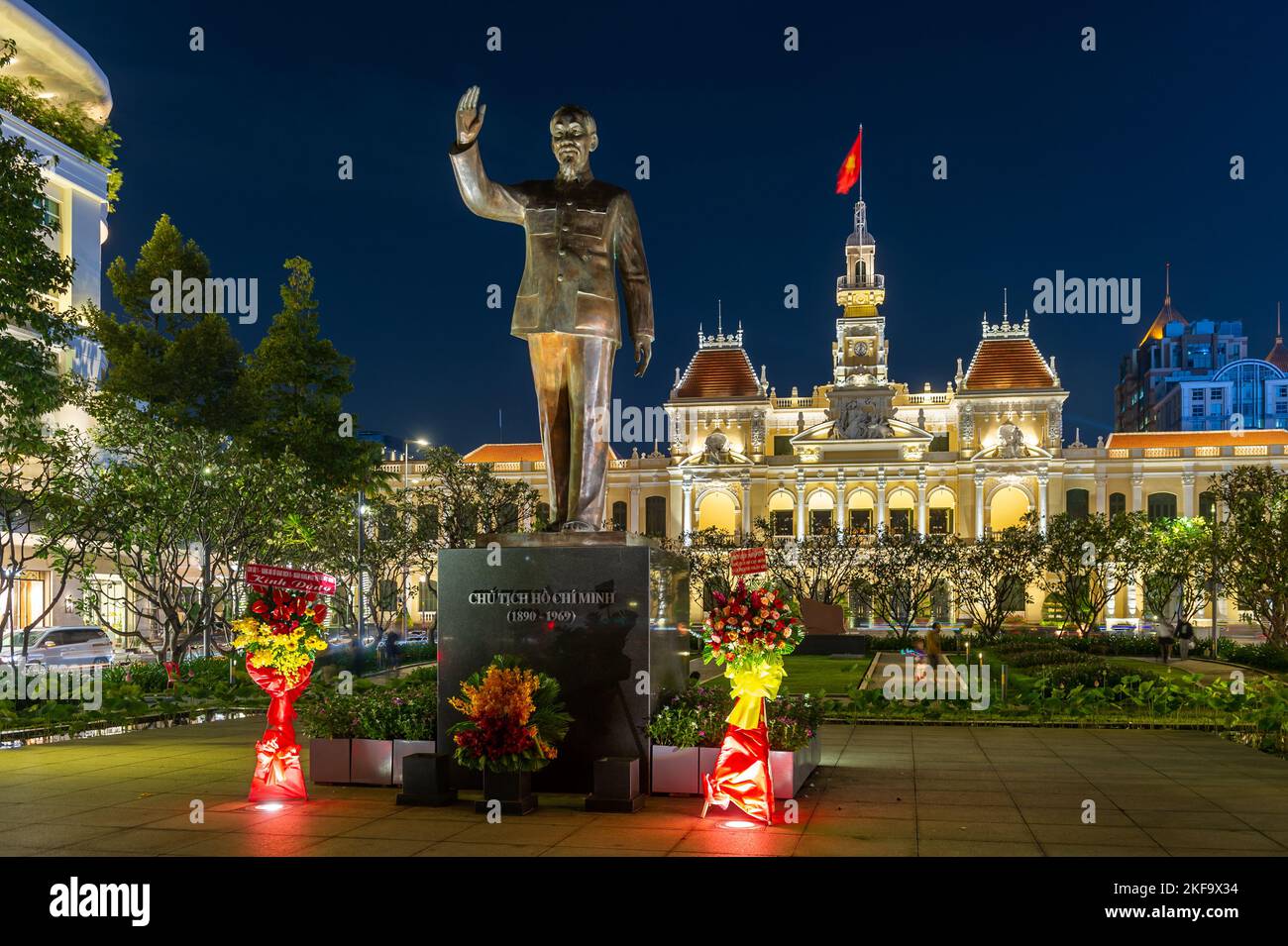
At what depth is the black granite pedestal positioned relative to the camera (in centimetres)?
1036

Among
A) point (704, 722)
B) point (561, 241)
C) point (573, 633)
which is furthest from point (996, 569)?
point (573, 633)

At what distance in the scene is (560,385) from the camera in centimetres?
1116

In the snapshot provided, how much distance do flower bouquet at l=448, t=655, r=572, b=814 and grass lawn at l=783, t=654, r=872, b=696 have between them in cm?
1185


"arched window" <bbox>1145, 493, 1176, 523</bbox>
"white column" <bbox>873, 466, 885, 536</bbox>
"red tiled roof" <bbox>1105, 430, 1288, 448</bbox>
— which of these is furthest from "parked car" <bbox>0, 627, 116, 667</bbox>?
"red tiled roof" <bbox>1105, 430, 1288, 448</bbox>

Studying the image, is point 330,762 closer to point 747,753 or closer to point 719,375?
point 747,753

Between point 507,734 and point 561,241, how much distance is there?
455cm

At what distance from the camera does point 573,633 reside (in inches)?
411

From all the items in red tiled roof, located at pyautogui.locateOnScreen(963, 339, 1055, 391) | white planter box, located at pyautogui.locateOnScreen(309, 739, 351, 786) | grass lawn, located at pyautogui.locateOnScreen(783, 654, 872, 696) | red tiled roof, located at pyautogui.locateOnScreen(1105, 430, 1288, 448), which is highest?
red tiled roof, located at pyautogui.locateOnScreen(963, 339, 1055, 391)

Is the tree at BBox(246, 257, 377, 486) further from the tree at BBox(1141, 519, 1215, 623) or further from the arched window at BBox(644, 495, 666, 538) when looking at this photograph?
the arched window at BBox(644, 495, 666, 538)

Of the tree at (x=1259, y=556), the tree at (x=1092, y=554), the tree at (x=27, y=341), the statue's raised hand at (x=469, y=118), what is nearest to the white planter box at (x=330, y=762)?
the statue's raised hand at (x=469, y=118)

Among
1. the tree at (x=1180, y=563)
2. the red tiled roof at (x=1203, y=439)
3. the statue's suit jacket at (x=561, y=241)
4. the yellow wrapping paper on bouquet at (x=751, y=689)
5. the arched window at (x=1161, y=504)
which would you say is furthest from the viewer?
the arched window at (x=1161, y=504)

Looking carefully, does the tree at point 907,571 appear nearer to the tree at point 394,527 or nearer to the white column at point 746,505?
the tree at point 394,527

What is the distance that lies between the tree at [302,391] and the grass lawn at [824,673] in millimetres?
16092

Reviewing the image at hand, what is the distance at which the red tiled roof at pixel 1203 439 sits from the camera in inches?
2854
